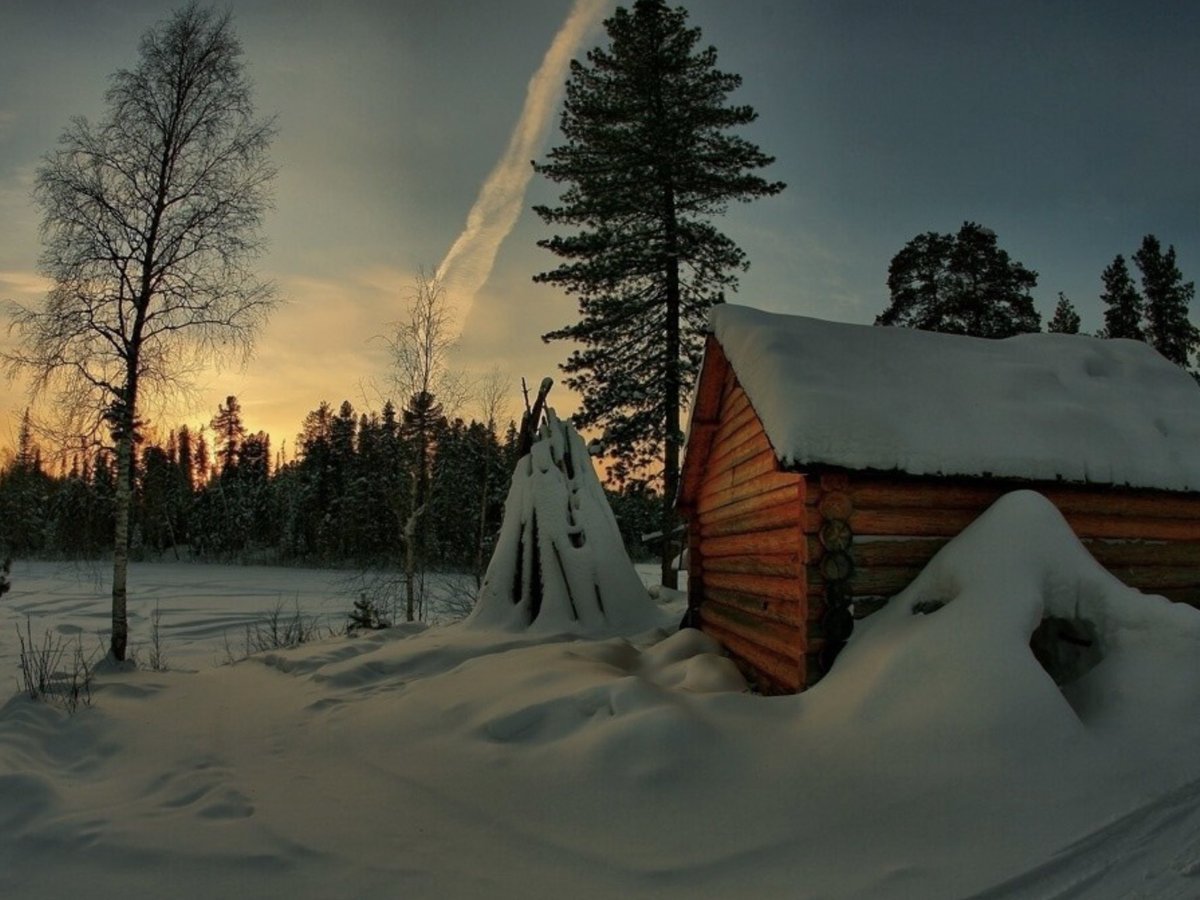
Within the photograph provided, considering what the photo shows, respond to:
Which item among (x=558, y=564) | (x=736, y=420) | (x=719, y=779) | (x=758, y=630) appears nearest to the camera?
(x=719, y=779)

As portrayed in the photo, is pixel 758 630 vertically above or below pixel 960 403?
below

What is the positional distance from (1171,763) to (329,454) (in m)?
60.6

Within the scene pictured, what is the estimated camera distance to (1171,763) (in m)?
4.12

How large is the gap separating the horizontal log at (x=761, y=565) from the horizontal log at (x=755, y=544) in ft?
0.19

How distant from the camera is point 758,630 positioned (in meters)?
7.61

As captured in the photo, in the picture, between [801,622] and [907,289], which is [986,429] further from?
[907,289]

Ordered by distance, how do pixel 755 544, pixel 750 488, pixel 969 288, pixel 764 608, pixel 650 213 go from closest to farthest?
pixel 764 608 → pixel 755 544 → pixel 750 488 → pixel 650 213 → pixel 969 288

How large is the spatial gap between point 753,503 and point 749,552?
613 millimetres

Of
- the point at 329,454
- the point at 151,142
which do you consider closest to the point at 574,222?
the point at 151,142

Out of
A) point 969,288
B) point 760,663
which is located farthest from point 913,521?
point 969,288

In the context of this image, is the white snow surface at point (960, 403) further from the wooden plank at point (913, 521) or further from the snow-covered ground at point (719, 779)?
Result: the snow-covered ground at point (719, 779)

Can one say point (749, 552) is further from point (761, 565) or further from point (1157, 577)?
point (1157, 577)

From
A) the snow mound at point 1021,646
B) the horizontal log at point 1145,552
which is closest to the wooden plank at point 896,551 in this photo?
the snow mound at point 1021,646

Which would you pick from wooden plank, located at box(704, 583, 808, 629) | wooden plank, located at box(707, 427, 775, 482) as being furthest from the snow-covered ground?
wooden plank, located at box(707, 427, 775, 482)
